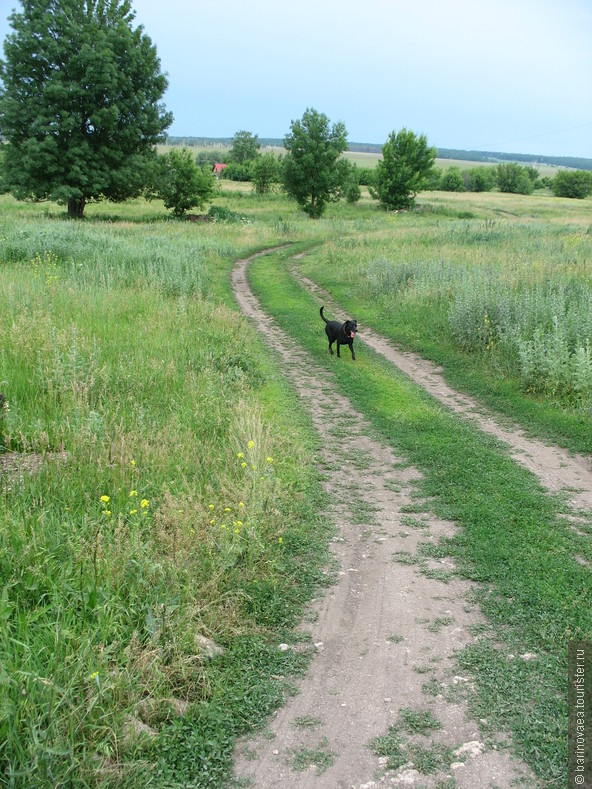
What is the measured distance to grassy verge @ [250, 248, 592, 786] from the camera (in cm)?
369

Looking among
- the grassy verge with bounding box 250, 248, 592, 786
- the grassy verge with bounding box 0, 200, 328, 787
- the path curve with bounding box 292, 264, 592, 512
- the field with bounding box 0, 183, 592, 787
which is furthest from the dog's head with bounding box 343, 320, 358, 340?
the grassy verge with bounding box 0, 200, 328, 787

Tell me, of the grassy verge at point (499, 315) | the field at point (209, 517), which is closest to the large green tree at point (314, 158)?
the grassy verge at point (499, 315)

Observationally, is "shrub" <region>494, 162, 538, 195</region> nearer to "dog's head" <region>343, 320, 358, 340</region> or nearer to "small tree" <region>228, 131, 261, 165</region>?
"small tree" <region>228, 131, 261, 165</region>

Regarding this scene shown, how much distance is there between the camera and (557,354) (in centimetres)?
1010

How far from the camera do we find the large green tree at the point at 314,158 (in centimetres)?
5238

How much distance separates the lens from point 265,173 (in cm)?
6894

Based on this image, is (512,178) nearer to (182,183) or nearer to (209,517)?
(182,183)

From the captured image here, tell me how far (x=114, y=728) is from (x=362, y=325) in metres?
13.0

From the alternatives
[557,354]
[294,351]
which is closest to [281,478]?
[557,354]

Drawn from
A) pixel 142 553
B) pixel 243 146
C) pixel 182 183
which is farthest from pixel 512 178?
pixel 142 553

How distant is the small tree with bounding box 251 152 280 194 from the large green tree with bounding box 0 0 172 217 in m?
30.0

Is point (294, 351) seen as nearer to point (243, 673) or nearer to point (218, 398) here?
point (218, 398)

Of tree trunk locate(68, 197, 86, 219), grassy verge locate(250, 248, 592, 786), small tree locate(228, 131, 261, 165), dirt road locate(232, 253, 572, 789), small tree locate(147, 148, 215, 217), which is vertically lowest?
dirt road locate(232, 253, 572, 789)

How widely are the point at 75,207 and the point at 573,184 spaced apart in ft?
295
